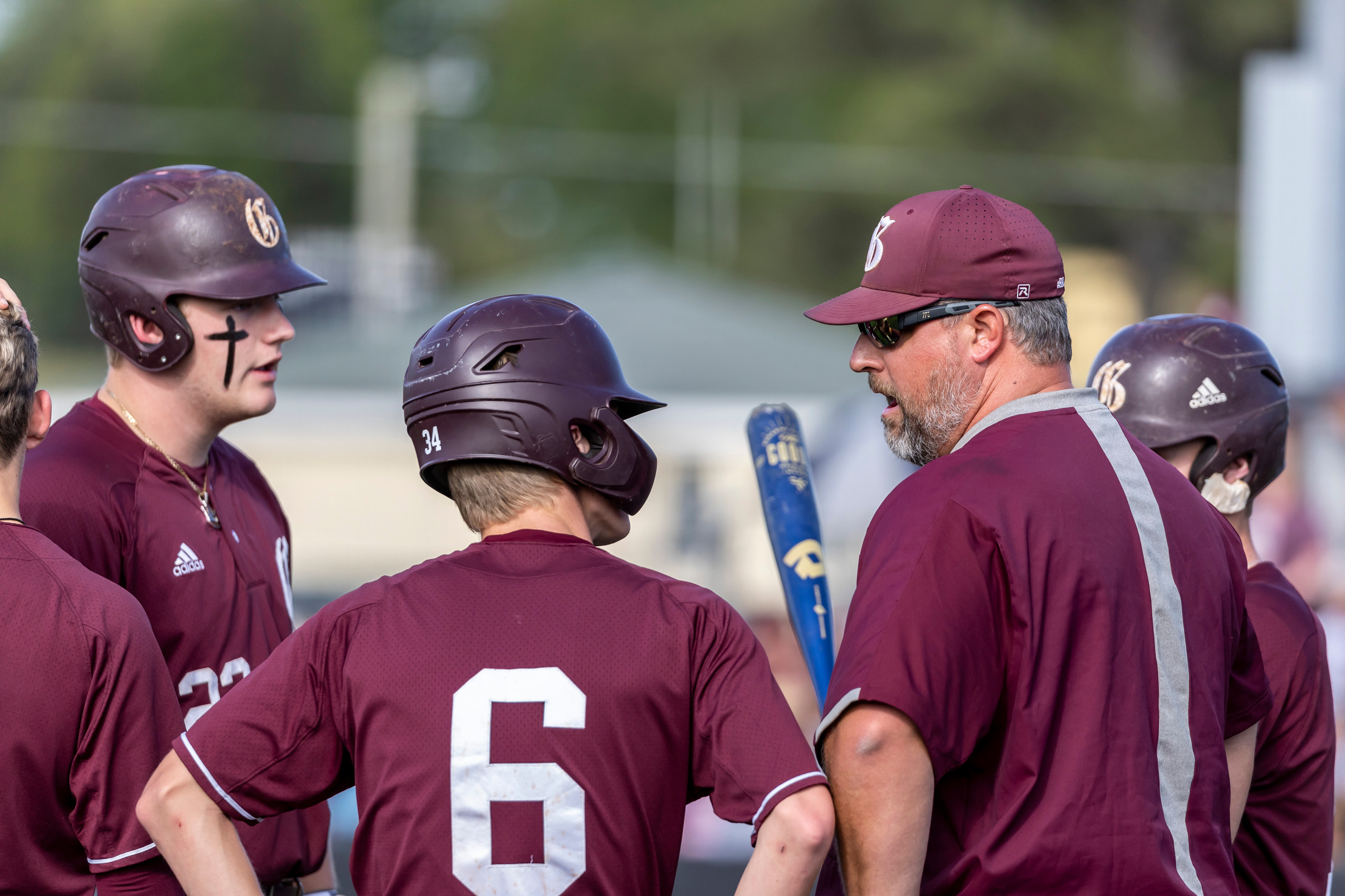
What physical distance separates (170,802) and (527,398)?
1040mm

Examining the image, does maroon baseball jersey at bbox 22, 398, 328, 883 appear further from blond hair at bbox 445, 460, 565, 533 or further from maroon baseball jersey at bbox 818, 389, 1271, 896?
maroon baseball jersey at bbox 818, 389, 1271, 896

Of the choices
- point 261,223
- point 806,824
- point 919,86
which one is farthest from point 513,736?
point 919,86

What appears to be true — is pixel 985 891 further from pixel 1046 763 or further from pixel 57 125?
pixel 57 125

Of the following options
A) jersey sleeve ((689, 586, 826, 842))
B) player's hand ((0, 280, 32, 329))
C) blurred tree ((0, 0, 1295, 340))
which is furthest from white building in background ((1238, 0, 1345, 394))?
blurred tree ((0, 0, 1295, 340))

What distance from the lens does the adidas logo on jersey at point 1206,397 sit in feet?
12.5

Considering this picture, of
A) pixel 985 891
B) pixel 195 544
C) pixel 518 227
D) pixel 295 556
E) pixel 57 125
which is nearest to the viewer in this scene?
pixel 985 891

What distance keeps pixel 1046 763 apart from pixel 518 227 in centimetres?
4827

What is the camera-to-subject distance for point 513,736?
9.04 ft

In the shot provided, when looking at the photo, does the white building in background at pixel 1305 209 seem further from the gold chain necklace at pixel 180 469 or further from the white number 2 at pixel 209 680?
the white number 2 at pixel 209 680

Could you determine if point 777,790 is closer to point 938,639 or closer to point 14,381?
point 938,639

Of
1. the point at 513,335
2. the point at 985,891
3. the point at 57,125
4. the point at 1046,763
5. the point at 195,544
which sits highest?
the point at 57,125

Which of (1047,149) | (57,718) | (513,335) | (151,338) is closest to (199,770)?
(57,718)

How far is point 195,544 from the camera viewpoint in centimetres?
382

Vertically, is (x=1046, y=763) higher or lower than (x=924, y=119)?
lower
